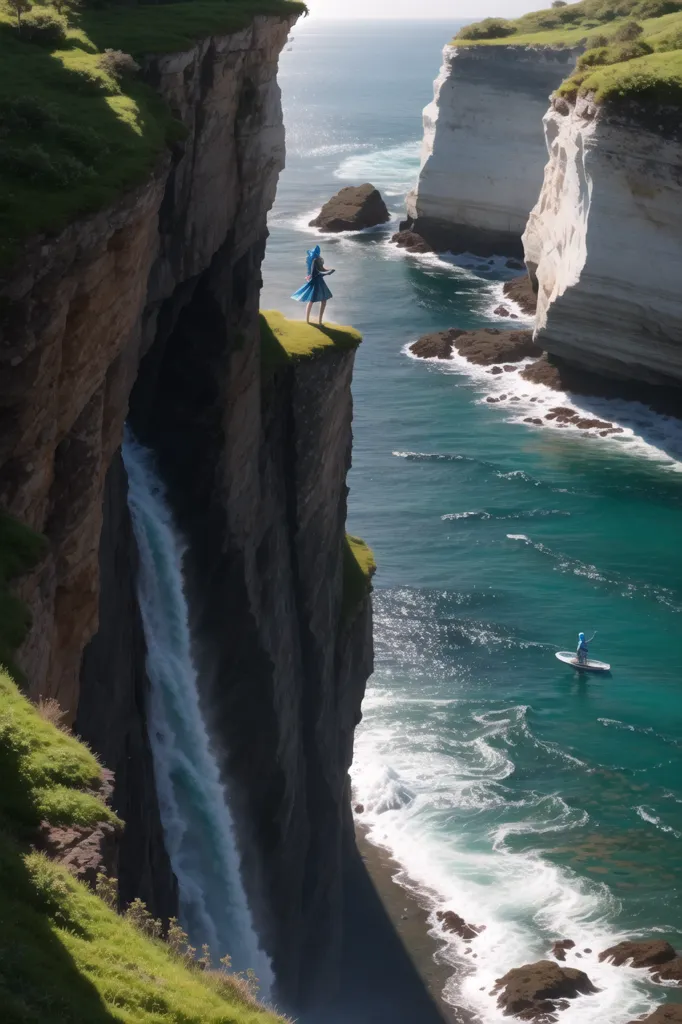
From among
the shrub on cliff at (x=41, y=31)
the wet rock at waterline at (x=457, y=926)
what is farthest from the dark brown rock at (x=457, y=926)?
the shrub on cliff at (x=41, y=31)

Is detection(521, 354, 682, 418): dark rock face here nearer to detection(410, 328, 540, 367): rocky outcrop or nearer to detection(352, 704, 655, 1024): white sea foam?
detection(410, 328, 540, 367): rocky outcrop

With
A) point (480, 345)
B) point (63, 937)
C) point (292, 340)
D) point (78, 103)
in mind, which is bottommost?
point (480, 345)

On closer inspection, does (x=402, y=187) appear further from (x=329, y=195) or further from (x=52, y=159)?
(x=52, y=159)

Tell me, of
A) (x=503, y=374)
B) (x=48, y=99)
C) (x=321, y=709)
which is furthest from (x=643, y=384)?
(x=48, y=99)

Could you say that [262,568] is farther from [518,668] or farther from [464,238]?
[464,238]

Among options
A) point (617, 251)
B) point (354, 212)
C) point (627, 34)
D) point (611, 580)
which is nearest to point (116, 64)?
point (611, 580)

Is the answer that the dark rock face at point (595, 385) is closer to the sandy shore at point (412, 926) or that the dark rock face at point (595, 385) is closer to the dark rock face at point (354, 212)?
the sandy shore at point (412, 926)
